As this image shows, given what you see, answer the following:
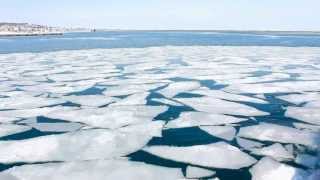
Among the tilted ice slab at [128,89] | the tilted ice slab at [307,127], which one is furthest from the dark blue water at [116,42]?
the tilted ice slab at [307,127]

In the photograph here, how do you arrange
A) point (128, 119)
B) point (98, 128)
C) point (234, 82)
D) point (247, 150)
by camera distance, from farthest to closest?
point (234, 82) < point (128, 119) < point (98, 128) < point (247, 150)

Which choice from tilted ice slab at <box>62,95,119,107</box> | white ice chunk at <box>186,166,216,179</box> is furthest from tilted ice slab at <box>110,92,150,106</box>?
white ice chunk at <box>186,166,216,179</box>

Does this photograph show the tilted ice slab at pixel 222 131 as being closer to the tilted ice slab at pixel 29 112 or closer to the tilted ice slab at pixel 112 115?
the tilted ice slab at pixel 112 115

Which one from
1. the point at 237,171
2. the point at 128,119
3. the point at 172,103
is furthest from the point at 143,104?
the point at 237,171

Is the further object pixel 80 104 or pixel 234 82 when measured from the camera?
pixel 234 82

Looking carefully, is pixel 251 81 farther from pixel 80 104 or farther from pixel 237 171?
pixel 237 171

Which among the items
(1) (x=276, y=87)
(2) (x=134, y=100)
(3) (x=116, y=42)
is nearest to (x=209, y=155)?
(2) (x=134, y=100)

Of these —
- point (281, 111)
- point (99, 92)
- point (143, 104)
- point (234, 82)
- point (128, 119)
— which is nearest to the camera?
point (128, 119)
